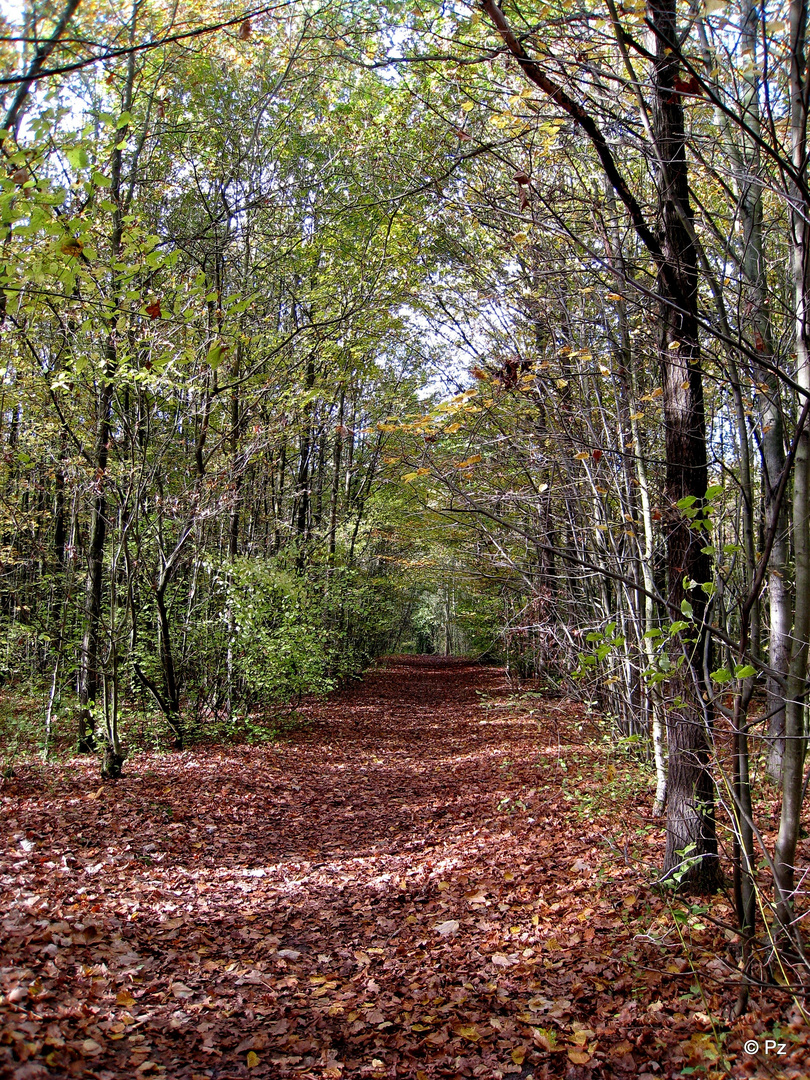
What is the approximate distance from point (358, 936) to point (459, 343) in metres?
6.01

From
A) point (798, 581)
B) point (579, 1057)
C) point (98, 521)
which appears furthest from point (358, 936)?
point (98, 521)

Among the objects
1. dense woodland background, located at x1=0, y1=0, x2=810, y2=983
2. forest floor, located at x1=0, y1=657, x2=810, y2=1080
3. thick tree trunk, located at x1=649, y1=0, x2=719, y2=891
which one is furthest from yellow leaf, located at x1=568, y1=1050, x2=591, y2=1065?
thick tree trunk, located at x1=649, y1=0, x2=719, y2=891

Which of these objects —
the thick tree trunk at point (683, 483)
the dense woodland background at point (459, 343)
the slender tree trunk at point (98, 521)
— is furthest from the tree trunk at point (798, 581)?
the slender tree trunk at point (98, 521)

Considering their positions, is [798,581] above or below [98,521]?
below

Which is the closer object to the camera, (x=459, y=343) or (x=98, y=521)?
(x=459, y=343)

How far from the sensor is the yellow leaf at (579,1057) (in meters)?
2.92

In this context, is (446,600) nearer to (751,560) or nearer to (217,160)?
(217,160)

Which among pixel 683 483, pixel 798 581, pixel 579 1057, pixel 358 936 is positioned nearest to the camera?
pixel 798 581

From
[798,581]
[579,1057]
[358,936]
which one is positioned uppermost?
[798,581]

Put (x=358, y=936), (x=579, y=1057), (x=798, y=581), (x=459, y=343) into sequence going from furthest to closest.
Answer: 1. (x=459, y=343)
2. (x=358, y=936)
3. (x=579, y=1057)
4. (x=798, y=581)

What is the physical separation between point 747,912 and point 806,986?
361 mm

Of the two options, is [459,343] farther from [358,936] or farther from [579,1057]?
[579,1057]

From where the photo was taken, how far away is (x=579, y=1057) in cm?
→ 294

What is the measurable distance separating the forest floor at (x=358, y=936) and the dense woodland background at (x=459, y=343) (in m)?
0.51
